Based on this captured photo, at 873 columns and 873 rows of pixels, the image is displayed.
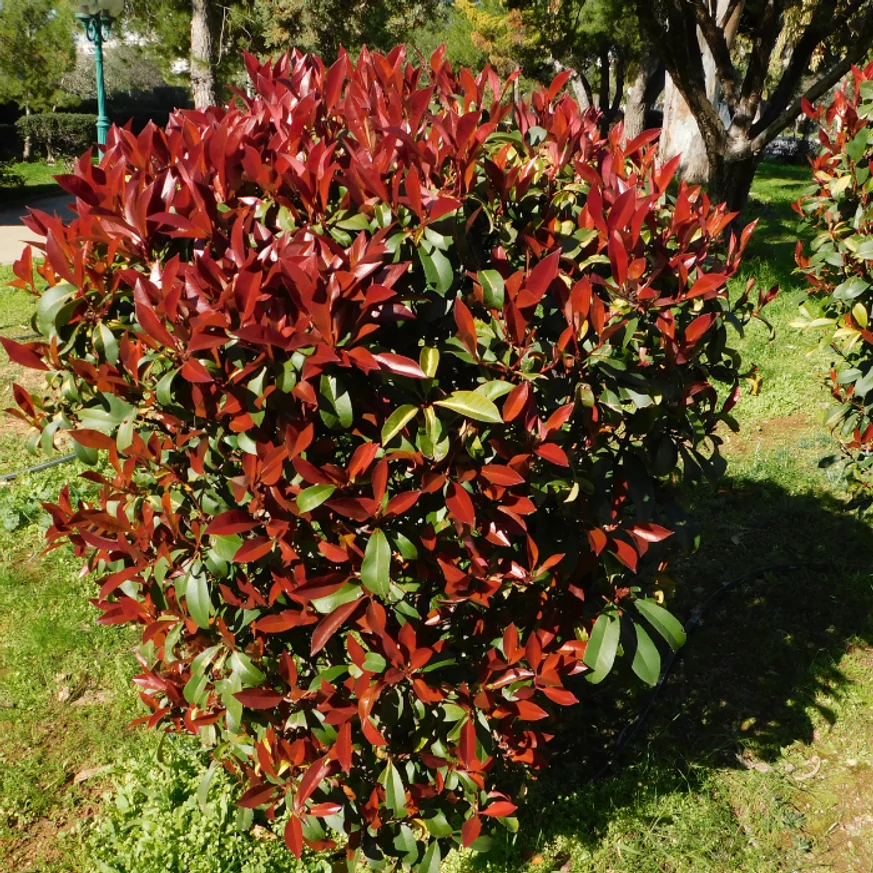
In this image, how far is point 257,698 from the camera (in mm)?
1978

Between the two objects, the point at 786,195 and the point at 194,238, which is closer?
the point at 194,238

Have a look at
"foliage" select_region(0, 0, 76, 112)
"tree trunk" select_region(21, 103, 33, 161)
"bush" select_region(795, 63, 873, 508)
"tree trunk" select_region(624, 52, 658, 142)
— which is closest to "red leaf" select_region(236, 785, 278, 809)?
"bush" select_region(795, 63, 873, 508)

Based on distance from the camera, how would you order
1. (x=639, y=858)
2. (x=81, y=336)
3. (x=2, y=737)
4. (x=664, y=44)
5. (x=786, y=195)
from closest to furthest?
(x=81, y=336) → (x=639, y=858) → (x=2, y=737) → (x=664, y=44) → (x=786, y=195)

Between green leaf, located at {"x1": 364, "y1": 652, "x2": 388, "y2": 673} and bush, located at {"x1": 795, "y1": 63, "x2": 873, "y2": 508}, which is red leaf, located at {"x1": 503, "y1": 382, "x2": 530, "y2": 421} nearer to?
green leaf, located at {"x1": 364, "y1": 652, "x2": 388, "y2": 673}

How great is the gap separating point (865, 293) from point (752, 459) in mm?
1611

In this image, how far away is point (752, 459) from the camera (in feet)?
16.0

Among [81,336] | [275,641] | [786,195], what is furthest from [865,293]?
[786,195]

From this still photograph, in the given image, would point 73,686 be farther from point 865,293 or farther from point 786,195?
point 786,195

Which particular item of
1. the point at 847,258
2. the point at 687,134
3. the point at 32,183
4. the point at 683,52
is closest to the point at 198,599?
the point at 847,258

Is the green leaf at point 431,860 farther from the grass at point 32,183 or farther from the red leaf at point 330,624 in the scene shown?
the grass at point 32,183

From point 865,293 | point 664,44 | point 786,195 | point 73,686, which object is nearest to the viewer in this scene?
point 73,686

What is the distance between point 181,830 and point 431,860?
743 millimetres

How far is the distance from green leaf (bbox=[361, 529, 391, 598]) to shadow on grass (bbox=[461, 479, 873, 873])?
885mm

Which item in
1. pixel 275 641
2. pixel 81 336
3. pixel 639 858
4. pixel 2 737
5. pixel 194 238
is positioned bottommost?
pixel 2 737
